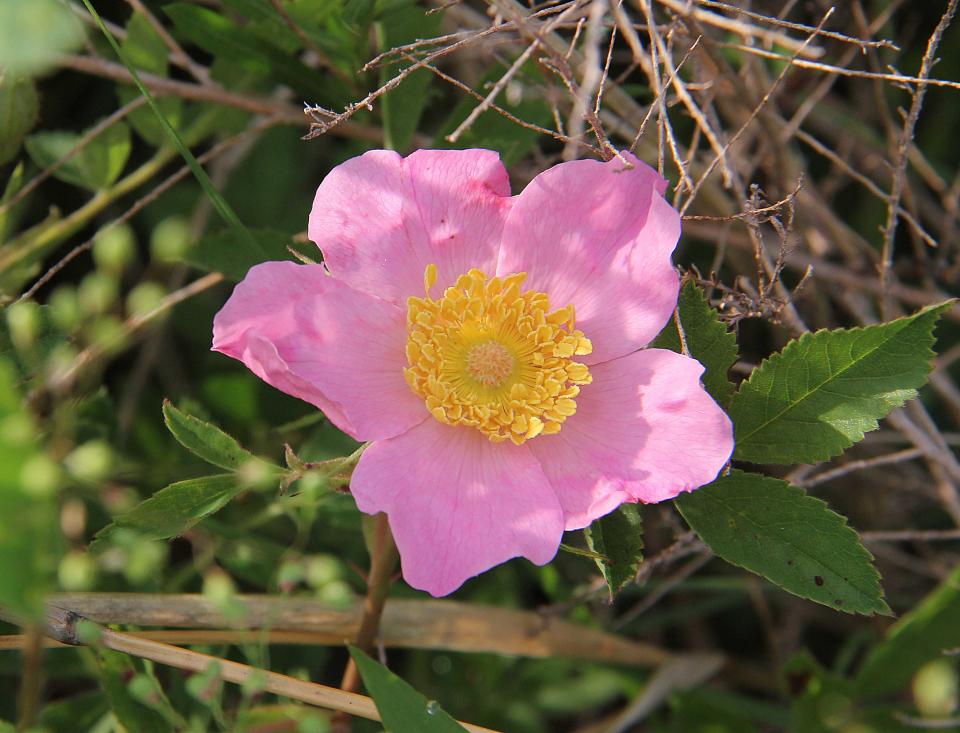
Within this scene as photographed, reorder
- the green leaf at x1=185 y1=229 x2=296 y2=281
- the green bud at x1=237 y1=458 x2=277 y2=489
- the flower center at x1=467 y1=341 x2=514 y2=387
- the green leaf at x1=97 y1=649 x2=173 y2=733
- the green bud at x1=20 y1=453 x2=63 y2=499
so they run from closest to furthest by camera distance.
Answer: the green bud at x1=20 y1=453 x2=63 y2=499 → the green bud at x1=237 y1=458 x2=277 y2=489 → the green leaf at x1=97 y1=649 x2=173 y2=733 → the flower center at x1=467 y1=341 x2=514 y2=387 → the green leaf at x1=185 y1=229 x2=296 y2=281

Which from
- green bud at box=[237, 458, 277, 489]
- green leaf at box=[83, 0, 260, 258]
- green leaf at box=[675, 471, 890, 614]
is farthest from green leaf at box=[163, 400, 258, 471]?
green leaf at box=[675, 471, 890, 614]

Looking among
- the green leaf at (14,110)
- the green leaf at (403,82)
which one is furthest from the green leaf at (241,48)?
the green leaf at (14,110)

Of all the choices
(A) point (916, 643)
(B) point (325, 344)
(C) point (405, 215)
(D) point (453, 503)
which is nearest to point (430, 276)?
(C) point (405, 215)

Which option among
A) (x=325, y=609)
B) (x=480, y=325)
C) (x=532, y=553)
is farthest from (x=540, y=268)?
(x=325, y=609)

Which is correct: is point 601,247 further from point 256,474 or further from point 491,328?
point 256,474

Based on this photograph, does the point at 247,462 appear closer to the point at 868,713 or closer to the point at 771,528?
the point at 771,528

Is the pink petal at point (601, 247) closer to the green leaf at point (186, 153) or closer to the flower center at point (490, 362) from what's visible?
the flower center at point (490, 362)

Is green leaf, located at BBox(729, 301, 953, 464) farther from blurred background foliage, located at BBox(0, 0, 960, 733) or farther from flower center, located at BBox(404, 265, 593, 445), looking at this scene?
flower center, located at BBox(404, 265, 593, 445)
